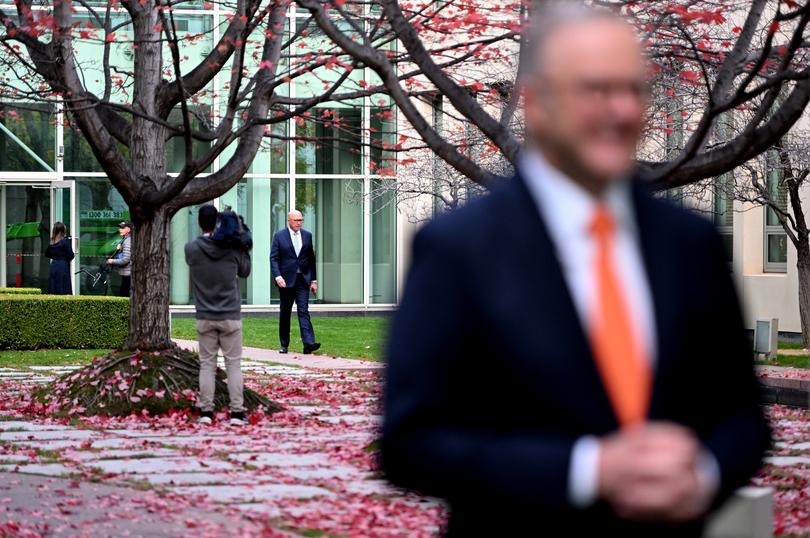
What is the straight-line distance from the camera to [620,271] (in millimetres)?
1858

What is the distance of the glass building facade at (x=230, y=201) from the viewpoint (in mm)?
29391

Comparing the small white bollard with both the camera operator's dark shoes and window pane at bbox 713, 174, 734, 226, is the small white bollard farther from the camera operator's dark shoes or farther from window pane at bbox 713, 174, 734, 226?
window pane at bbox 713, 174, 734, 226

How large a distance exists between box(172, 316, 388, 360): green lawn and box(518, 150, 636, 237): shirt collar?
1565cm

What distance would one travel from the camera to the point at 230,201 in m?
30.6

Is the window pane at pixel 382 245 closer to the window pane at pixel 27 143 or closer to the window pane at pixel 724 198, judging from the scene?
the window pane at pixel 27 143

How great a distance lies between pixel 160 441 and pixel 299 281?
8.53 meters

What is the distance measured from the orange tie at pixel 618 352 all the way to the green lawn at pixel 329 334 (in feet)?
51.5

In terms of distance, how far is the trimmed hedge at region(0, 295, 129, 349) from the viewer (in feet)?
66.9

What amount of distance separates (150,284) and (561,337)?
1119cm

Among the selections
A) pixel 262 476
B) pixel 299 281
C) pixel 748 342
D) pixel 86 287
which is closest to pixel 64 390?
pixel 262 476

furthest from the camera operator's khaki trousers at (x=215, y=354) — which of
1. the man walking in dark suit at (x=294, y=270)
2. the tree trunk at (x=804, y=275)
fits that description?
the tree trunk at (x=804, y=275)

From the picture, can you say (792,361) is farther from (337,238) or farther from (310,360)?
(337,238)

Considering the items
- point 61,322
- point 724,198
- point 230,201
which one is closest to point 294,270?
point 61,322

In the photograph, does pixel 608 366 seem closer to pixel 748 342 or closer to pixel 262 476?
pixel 748 342
